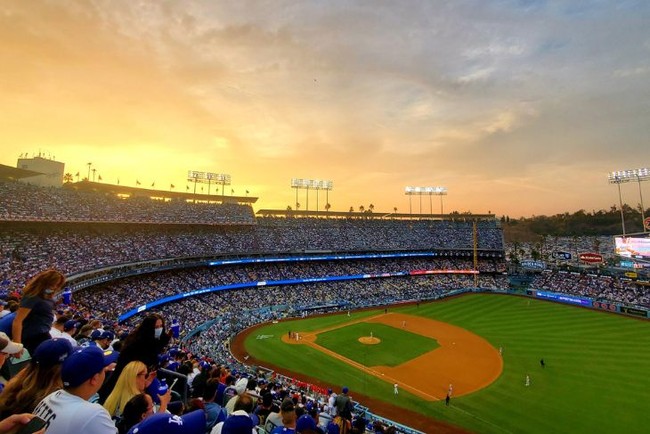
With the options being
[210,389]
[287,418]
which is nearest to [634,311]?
[287,418]

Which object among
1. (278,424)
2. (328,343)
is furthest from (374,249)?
(278,424)

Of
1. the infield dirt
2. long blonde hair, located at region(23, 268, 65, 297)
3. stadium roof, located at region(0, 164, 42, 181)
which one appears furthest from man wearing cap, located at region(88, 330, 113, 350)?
stadium roof, located at region(0, 164, 42, 181)

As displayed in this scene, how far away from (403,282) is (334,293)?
16.3m

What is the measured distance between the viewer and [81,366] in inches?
131

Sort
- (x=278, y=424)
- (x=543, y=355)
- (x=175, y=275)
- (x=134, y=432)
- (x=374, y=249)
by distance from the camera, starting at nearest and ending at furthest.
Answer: (x=134, y=432) → (x=278, y=424) → (x=543, y=355) → (x=175, y=275) → (x=374, y=249)

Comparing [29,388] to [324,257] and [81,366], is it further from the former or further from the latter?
[324,257]

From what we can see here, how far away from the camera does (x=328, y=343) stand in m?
38.0

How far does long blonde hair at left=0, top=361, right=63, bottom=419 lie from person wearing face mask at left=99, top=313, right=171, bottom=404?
1.87 metres

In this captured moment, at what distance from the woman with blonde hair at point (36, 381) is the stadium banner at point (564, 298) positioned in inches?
2701

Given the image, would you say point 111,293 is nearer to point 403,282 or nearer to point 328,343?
point 328,343

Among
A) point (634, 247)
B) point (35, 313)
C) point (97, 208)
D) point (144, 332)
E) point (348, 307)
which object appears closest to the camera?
point (144, 332)

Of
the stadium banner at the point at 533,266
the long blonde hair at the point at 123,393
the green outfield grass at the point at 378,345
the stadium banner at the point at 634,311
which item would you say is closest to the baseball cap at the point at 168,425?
the long blonde hair at the point at 123,393

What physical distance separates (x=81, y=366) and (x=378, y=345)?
37385 mm

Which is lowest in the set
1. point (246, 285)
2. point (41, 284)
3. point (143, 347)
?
point (246, 285)
